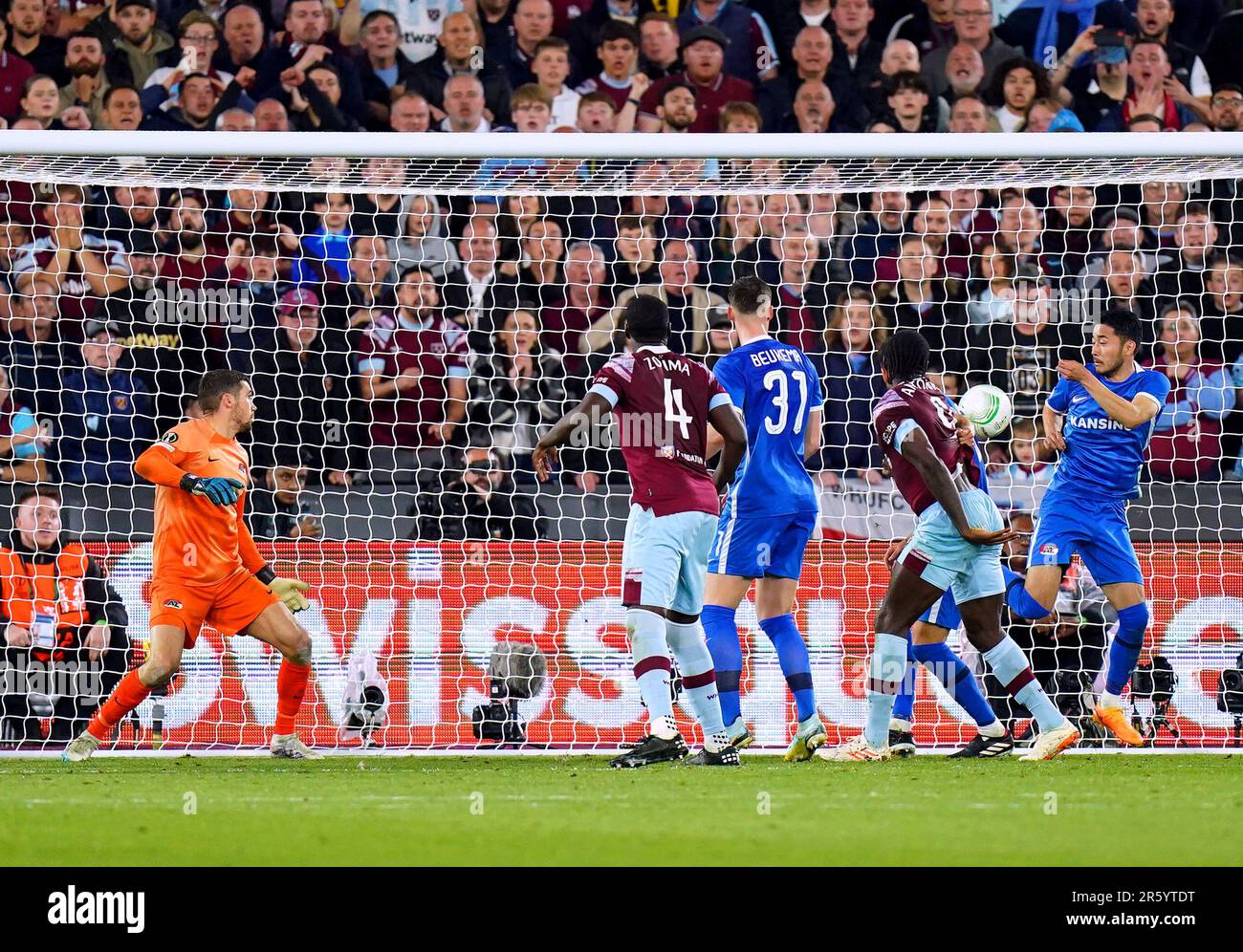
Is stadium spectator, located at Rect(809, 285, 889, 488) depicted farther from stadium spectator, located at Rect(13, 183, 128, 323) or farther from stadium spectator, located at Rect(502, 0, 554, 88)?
stadium spectator, located at Rect(13, 183, 128, 323)

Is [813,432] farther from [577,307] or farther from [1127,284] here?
[1127,284]

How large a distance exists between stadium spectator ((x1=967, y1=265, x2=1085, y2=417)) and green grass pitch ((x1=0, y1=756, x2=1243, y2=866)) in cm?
341

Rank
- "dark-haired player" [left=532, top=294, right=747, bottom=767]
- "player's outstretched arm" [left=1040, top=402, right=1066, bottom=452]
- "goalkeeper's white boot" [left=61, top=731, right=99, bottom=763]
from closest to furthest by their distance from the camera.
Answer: "dark-haired player" [left=532, top=294, right=747, bottom=767]
"goalkeeper's white boot" [left=61, top=731, right=99, bottom=763]
"player's outstretched arm" [left=1040, top=402, right=1066, bottom=452]

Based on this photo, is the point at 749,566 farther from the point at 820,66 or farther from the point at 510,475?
the point at 820,66

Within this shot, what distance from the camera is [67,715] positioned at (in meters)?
8.32

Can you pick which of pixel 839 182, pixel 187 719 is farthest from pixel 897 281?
pixel 187 719

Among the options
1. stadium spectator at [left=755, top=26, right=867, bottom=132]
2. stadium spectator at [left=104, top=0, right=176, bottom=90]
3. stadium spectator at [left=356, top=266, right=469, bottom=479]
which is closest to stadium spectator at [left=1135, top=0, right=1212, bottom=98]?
stadium spectator at [left=755, top=26, right=867, bottom=132]

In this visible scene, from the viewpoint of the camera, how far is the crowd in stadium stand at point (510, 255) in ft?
30.7

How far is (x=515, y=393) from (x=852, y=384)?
2053 mm

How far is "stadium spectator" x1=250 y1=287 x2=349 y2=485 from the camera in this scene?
9.51 metres

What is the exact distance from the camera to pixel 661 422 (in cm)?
665

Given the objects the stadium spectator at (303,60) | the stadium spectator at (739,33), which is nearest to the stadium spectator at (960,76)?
the stadium spectator at (739,33)

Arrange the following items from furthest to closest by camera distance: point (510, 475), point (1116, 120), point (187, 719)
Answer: point (1116, 120) < point (510, 475) < point (187, 719)

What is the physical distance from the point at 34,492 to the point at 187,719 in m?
1.47
